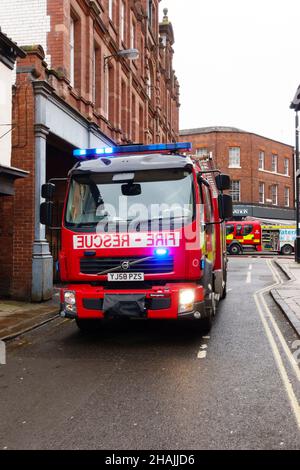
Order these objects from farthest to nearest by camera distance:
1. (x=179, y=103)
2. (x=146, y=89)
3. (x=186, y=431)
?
1. (x=179, y=103)
2. (x=146, y=89)
3. (x=186, y=431)

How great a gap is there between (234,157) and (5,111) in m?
38.1

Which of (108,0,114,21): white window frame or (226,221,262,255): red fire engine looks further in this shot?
(226,221,262,255): red fire engine

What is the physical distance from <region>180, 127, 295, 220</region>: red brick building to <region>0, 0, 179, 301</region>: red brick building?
23817 millimetres

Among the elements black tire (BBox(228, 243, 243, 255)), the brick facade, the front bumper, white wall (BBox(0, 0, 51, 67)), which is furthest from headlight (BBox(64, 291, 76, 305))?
black tire (BBox(228, 243, 243, 255))

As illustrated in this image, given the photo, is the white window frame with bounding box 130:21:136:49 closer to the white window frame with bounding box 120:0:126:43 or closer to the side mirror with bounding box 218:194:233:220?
the white window frame with bounding box 120:0:126:43

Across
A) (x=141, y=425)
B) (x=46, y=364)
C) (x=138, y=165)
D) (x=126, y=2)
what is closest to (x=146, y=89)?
(x=126, y=2)

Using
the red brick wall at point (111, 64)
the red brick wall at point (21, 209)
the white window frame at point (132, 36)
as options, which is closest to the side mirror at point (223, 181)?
the red brick wall at point (21, 209)

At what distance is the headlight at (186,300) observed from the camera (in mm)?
6445

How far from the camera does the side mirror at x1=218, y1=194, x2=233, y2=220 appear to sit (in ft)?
24.3

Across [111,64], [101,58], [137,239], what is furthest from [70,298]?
[111,64]

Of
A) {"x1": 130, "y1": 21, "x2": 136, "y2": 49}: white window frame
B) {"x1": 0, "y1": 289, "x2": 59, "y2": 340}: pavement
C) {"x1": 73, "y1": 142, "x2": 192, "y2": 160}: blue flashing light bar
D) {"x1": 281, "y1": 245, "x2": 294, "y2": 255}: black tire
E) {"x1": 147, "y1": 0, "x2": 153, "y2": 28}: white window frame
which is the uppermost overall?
{"x1": 147, "y1": 0, "x2": 153, "y2": 28}: white window frame

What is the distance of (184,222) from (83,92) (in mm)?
10034

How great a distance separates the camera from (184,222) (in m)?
6.60
